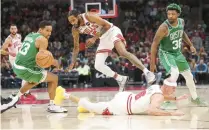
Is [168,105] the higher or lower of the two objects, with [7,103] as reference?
lower

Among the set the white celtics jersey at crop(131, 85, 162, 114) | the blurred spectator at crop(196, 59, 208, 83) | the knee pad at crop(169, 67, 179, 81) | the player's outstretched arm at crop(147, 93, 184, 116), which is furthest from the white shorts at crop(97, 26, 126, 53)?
the blurred spectator at crop(196, 59, 208, 83)

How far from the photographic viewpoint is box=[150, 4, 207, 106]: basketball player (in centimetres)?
696

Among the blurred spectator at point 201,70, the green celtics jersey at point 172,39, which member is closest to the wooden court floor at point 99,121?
the green celtics jersey at point 172,39

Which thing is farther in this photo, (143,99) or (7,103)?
(7,103)

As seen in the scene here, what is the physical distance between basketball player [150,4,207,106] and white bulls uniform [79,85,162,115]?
889 millimetres

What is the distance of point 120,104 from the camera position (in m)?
6.20

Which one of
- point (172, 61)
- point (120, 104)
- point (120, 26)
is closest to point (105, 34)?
point (172, 61)

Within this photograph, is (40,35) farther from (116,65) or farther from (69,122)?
(116,65)

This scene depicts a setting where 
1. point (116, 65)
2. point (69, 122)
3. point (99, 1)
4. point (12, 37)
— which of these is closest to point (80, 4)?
point (99, 1)

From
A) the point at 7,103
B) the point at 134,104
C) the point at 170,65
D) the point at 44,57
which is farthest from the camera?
the point at 170,65

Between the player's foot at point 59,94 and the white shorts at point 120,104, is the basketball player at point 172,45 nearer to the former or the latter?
the white shorts at point 120,104

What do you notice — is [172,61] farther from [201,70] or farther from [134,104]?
[201,70]

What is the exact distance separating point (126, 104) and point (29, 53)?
6.18ft

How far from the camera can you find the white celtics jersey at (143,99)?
597cm
